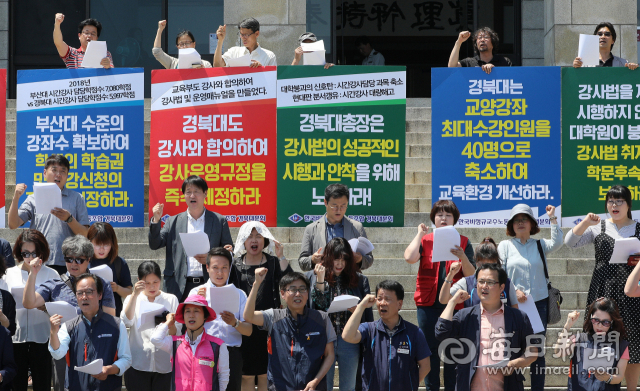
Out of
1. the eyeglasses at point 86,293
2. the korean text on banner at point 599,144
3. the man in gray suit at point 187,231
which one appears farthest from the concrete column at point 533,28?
the eyeglasses at point 86,293

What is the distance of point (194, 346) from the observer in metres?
6.04

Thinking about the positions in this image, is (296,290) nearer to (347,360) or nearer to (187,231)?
(347,360)

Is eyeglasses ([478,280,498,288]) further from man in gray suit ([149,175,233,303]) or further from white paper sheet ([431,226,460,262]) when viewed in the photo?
man in gray suit ([149,175,233,303])

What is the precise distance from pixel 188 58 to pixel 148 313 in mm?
3518

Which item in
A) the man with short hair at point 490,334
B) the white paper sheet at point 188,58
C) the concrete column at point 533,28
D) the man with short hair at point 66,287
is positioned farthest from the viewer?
the concrete column at point 533,28

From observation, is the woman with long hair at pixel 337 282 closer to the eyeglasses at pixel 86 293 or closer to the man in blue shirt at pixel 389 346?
the man in blue shirt at pixel 389 346

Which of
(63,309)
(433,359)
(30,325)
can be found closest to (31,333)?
(30,325)

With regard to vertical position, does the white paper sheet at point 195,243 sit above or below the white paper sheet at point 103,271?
above

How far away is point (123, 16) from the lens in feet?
46.6

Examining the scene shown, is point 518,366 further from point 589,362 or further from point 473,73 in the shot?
point 473,73

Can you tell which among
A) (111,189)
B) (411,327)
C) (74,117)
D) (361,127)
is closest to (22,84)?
(74,117)

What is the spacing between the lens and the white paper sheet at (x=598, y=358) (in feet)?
20.1

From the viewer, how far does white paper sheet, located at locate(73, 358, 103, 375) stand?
19.1 feet

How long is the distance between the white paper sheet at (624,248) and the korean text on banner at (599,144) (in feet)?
5.71
